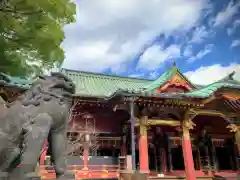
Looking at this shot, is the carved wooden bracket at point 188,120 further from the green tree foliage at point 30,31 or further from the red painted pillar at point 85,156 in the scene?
the green tree foliage at point 30,31

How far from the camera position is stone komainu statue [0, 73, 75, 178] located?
10.7 ft

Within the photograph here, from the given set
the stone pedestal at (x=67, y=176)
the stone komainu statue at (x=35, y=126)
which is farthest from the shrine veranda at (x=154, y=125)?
the stone pedestal at (x=67, y=176)

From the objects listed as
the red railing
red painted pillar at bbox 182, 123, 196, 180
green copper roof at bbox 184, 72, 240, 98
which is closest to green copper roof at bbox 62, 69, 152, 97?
green copper roof at bbox 184, 72, 240, 98

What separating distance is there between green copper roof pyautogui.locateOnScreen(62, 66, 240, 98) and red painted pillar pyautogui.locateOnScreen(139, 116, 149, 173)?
1.74 m

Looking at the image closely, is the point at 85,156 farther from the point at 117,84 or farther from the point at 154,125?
the point at 117,84

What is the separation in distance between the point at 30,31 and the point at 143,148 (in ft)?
24.2

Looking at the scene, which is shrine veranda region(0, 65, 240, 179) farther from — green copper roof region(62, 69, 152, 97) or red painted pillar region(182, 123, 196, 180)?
green copper roof region(62, 69, 152, 97)

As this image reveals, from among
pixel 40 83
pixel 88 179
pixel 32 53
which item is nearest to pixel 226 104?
pixel 88 179

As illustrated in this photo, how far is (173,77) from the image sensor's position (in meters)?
15.0

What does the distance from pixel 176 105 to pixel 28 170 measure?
10.1m

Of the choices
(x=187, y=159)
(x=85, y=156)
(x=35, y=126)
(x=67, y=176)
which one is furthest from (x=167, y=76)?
(x=35, y=126)

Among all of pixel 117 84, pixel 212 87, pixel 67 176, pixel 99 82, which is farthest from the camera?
pixel 117 84

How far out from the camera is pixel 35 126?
3361mm

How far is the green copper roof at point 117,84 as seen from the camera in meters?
12.5
